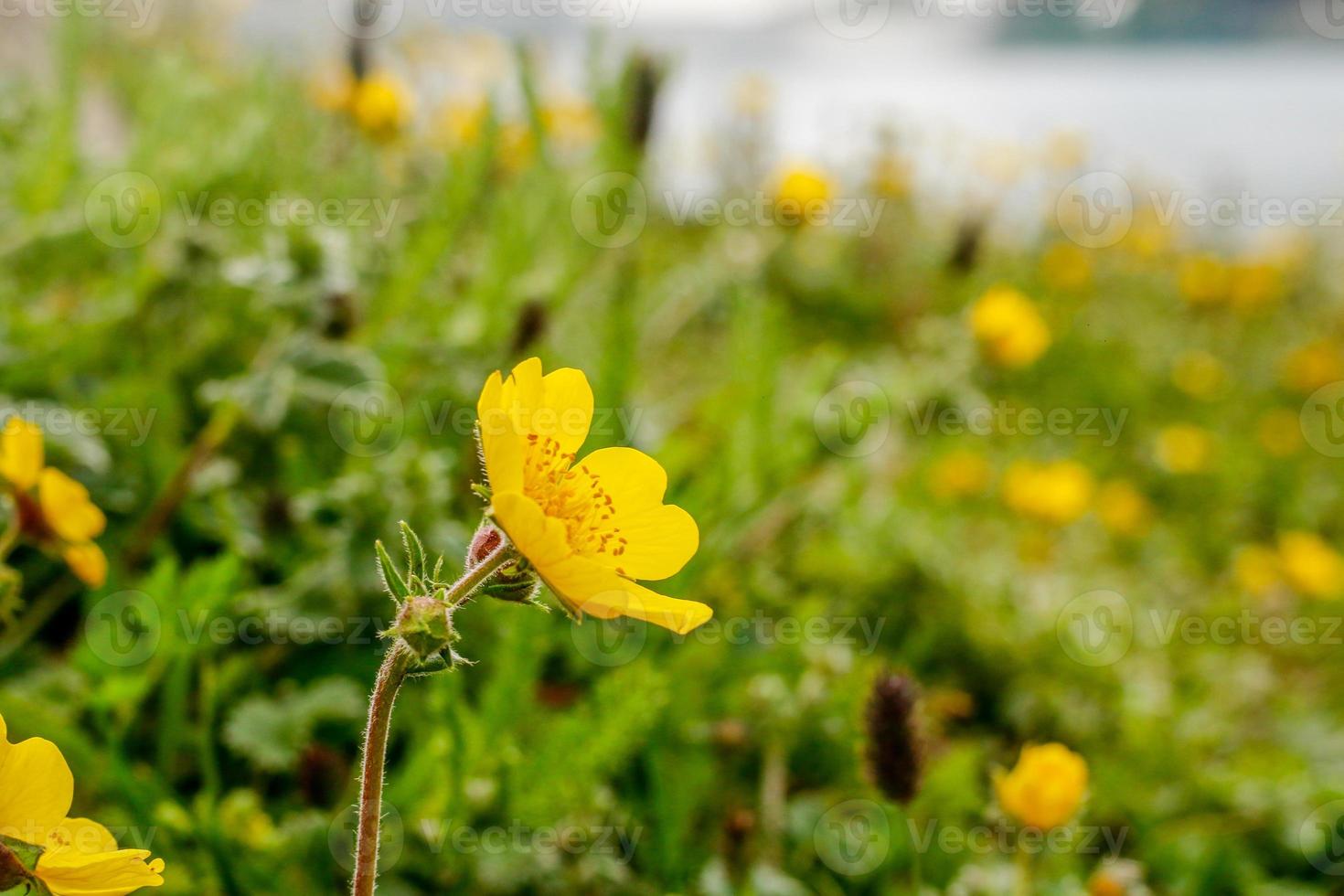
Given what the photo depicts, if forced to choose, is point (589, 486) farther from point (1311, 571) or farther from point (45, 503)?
point (1311, 571)

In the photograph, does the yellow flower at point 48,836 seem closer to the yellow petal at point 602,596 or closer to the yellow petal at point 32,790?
the yellow petal at point 32,790

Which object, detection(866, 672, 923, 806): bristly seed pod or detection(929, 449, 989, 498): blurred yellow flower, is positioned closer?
detection(866, 672, 923, 806): bristly seed pod

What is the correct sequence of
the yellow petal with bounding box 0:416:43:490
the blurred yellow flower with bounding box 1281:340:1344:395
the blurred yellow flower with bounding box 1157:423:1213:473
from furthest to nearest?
the blurred yellow flower with bounding box 1281:340:1344:395
the blurred yellow flower with bounding box 1157:423:1213:473
the yellow petal with bounding box 0:416:43:490

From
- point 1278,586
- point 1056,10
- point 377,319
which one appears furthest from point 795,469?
point 1278,586

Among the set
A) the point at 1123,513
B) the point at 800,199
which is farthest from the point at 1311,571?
the point at 800,199

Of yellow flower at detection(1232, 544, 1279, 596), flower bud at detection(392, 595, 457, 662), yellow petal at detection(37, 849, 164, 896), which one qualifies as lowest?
yellow flower at detection(1232, 544, 1279, 596)

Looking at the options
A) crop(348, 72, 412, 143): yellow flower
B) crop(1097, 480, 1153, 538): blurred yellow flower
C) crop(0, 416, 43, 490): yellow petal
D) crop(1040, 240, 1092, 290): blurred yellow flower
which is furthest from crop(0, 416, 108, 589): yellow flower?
crop(1040, 240, 1092, 290): blurred yellow flower

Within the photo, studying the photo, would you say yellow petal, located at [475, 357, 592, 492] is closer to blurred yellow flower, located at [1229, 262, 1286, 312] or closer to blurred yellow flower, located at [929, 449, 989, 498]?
blurred yellow flower, located at [929, 449, 989, 498]
